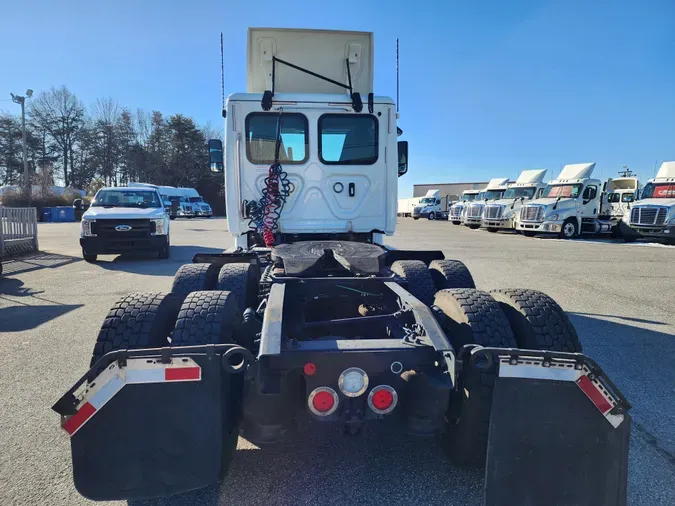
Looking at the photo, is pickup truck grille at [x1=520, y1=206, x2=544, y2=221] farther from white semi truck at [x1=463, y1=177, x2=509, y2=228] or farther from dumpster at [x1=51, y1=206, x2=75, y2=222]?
dumpster at [x1=51, y1=206, x2=75, y2=222]

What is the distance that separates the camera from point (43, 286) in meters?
8.05

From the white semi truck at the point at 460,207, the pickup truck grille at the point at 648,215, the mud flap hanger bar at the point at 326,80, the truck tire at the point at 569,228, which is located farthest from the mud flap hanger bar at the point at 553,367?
the white semi truck at the point at 460,207

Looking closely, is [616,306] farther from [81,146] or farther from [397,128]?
[81,146]

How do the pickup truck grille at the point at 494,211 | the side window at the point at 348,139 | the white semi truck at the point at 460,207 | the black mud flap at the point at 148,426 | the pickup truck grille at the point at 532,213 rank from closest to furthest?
the black mud flap at the point at 148,426 → the side window at the point at 348,139 → the pickup truck grille at the point at 532,213 → the pickup truck grille at the point at 494,211 → the white semi truck at the point at 460,207

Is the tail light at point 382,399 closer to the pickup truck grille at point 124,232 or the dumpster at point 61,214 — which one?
the pickup truck grille at point 124,232

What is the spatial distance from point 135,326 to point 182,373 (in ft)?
2.23

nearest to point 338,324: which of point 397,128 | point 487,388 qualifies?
point 487,388

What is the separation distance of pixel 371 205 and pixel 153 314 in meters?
3.43

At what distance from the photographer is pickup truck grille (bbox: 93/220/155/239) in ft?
35.9

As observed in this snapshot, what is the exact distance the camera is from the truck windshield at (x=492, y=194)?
26.7 metres

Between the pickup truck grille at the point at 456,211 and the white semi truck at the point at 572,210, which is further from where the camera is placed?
the pickup truck grille at the point at 456,211

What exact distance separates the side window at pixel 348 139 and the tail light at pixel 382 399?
377 cm

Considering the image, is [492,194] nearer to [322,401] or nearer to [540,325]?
[540,325]

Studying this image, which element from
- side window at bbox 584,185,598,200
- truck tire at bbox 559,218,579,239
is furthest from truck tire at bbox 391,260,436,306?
side window at bbox 584,185,598,200
